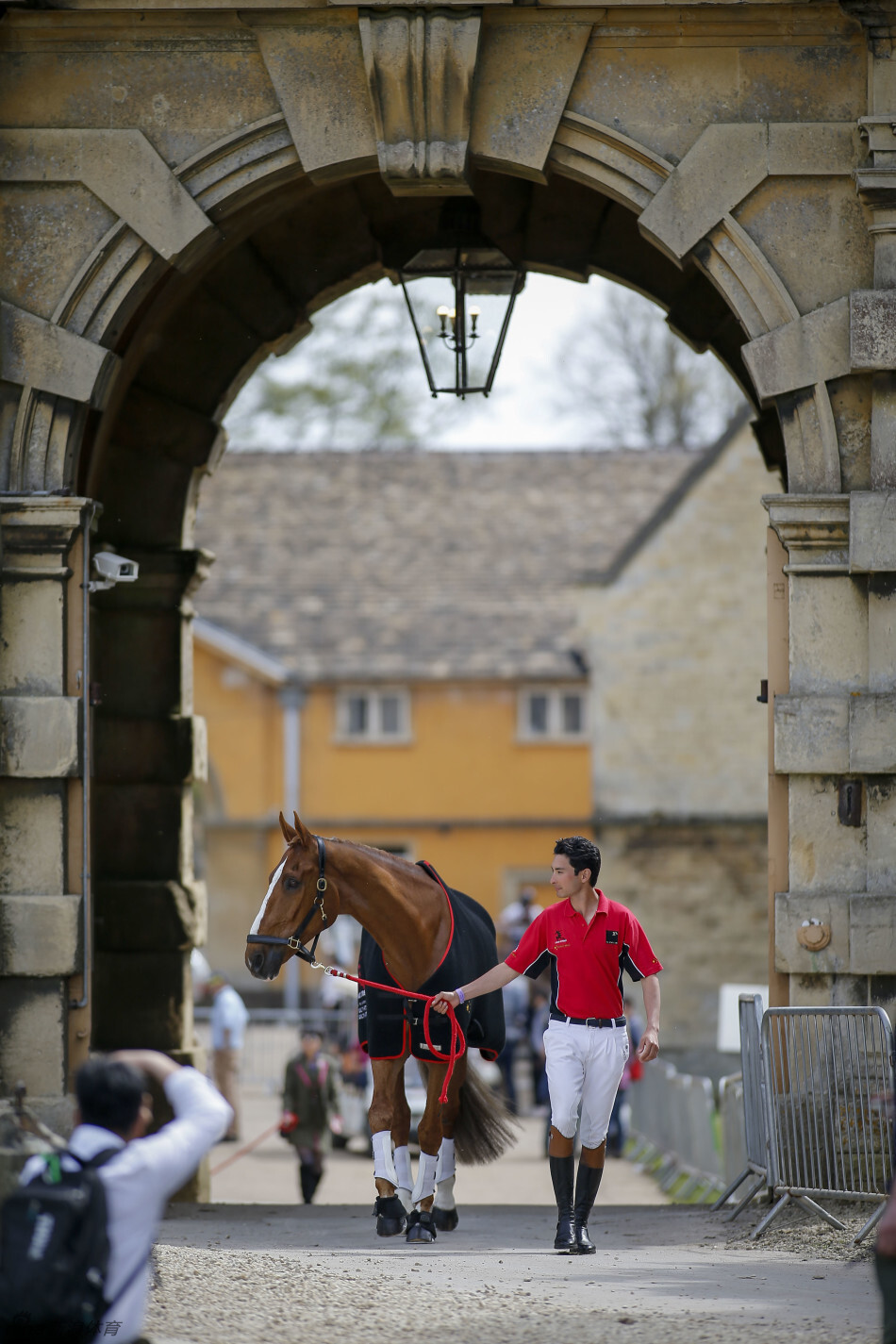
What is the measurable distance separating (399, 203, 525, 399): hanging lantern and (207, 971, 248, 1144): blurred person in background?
31.6 feet

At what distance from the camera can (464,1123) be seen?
7.77 m

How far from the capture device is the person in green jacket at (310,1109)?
38.5ft

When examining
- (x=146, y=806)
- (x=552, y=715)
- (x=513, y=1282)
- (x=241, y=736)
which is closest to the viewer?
(x=513, y=1282)

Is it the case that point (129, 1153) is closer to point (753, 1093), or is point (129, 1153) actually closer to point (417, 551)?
point (753, 1093)

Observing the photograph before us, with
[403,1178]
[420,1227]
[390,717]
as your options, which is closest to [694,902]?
[390,717]

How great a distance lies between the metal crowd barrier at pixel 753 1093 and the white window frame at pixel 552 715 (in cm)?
2171

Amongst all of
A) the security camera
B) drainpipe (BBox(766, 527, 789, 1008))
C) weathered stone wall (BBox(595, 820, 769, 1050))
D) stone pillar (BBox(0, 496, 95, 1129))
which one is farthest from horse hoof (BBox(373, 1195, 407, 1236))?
weathered stone wall (BBox(595, 820, 769, 1050))

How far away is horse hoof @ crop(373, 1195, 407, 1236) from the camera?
730 cm

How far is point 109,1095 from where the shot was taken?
3.91 meters

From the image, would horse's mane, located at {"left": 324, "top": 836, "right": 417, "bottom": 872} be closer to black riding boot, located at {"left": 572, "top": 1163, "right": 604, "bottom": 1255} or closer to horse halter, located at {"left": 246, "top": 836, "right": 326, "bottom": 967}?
horse halter, located at {"left": 246, "top": 836, "right": 326, "bottom": 967}

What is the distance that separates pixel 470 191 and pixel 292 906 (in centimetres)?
332

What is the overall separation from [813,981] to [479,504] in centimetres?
2489

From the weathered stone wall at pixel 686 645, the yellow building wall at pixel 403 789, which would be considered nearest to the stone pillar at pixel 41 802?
the weathered stone wall at pixel 686 645

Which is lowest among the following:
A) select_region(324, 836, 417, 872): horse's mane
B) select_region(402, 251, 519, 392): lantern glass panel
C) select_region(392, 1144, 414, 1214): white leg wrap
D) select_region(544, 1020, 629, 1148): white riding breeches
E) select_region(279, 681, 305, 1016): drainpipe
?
select_region(392, 1144, 414, 1214): white leg wrap
